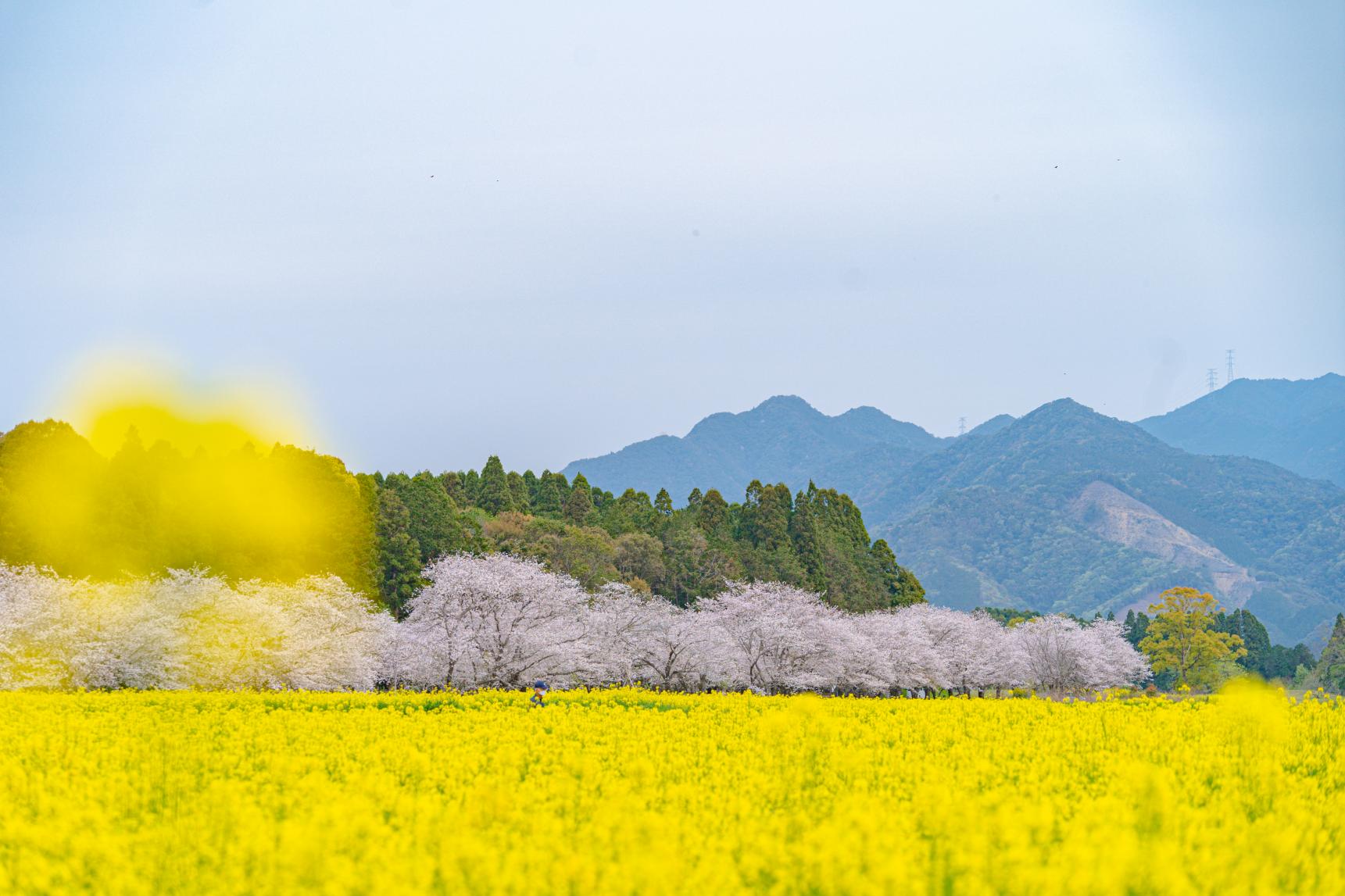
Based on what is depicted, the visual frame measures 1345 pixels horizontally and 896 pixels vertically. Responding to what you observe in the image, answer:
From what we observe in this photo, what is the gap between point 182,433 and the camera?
32.6 meters

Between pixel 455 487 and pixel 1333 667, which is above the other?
pixel 455 487

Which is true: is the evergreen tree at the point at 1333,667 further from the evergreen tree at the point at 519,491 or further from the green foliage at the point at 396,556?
the green foliage at the point at 396,556

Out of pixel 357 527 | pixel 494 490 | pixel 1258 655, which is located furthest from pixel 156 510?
pixel 1258 655

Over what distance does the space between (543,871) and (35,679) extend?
2669cm

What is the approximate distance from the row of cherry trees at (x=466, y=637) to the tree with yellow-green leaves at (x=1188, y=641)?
949 inches

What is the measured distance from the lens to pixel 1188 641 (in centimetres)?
7338

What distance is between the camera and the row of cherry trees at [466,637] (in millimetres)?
29031

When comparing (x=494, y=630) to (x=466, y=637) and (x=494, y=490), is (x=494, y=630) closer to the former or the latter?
(x=466, y=637)

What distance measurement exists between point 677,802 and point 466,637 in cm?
2939

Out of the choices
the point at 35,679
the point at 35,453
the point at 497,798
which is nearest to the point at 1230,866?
the point at 497,798

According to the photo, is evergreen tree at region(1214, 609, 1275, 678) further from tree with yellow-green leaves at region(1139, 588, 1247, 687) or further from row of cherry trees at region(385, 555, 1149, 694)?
row of cherry trees at region(385, 555, 1149, 694)

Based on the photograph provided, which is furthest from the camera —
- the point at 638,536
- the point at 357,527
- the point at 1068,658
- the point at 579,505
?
the point at 579,505

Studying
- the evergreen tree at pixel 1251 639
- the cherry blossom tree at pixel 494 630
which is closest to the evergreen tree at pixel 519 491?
the cherry blossom tree at pixel 494 630

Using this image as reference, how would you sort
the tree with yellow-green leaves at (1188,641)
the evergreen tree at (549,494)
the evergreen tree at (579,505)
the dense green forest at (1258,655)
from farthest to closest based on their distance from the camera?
the dense green forest at (1258,655) → the tree with yellow-green leaves at (1188,641) → the evergreen tree at (549,494) → the evergreen tree at (579,505)
